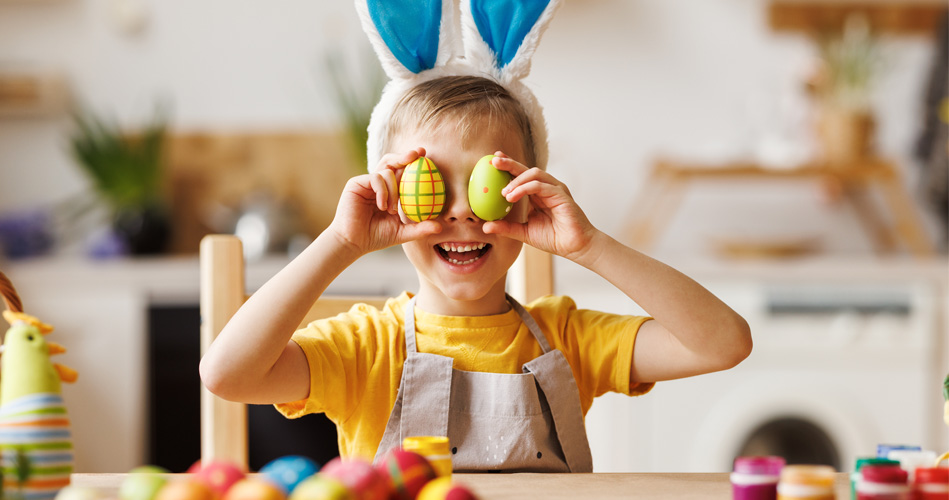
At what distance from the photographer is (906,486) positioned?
621mm

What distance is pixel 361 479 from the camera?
559 millimetres

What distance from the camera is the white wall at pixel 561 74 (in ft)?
9.42

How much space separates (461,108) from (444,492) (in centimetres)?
52

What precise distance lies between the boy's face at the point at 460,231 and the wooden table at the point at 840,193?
5.75ft

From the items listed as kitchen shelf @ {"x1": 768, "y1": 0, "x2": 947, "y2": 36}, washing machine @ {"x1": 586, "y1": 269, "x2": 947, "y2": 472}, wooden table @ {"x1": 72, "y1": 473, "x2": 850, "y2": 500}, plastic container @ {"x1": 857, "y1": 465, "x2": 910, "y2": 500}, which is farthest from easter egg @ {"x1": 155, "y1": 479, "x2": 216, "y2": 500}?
kitchen shelf @ {"x1": 768, "y1": 0, "x2": 947, "y2": 36}

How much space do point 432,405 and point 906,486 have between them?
493 mm

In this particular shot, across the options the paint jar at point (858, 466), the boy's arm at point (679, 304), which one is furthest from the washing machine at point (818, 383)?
the paint jar at point (858, 466)

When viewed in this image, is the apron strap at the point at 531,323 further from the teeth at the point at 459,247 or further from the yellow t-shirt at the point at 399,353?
the teeth at the point at 459,247

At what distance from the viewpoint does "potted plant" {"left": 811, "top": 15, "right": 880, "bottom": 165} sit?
2648 mm

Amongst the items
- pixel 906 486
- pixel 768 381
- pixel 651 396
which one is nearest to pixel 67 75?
pixel 651 396

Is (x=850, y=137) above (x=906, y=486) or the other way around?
above

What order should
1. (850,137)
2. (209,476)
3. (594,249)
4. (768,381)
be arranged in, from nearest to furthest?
(209,476) → (594,249) → (768,381) → (850,137)

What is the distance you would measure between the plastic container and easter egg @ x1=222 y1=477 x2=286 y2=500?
0.41 m

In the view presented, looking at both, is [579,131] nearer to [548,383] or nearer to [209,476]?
[548,383]
